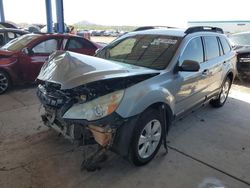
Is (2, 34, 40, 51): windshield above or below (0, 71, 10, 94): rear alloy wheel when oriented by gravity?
above

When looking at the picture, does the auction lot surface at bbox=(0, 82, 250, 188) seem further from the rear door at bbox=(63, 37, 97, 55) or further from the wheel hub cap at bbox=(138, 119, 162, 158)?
the rear door at bbox=(63, 37, 97, 55)

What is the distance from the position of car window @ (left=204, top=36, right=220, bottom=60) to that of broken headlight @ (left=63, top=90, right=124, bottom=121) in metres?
2.46

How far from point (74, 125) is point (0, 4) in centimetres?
1995

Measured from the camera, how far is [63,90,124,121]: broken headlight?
2850 mm

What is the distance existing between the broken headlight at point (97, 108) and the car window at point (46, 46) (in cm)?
459

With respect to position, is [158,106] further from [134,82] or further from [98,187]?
[98,187]

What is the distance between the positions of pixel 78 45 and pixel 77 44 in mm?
43

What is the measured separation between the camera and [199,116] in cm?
540

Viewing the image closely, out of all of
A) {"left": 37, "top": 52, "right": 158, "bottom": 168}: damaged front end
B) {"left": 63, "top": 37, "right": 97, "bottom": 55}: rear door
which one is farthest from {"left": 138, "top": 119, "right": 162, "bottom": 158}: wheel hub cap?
{"left": 63, "top": 37, "right": 97, "bottom": 55}: rear door

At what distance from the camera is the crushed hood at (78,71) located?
299 cm

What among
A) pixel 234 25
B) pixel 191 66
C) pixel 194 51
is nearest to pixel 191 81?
pixel 194 51

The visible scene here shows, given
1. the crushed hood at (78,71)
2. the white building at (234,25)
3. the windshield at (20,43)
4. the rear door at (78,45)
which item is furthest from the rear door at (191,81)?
the white building at (234,25)

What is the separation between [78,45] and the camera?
8.09 m

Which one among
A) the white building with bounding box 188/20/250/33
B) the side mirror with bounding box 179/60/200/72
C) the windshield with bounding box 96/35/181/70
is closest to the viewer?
the side mirror with bounding box 179/60/200/72
